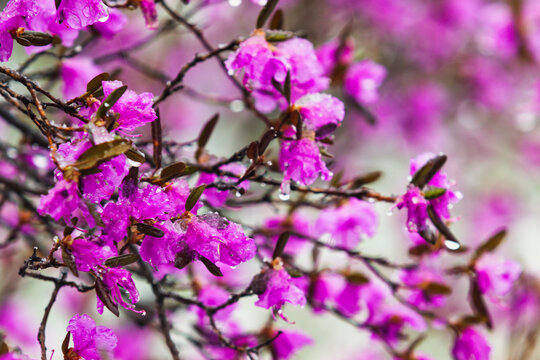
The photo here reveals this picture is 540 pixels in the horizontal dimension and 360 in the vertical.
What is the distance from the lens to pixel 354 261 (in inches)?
58.0

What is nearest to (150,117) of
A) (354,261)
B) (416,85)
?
(354,261)

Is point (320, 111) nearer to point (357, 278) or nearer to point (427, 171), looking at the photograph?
point (427, 171)

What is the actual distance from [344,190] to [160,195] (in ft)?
1.35

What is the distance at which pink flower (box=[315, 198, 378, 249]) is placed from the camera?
1.30m

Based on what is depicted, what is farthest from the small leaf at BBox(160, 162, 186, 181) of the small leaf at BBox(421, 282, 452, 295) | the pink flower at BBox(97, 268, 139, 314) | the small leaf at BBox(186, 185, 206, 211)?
the small leaf at BBox(421, 282, 452, 295)

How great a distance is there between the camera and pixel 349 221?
4.29ft

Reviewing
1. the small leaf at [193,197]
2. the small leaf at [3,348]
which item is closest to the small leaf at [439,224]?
the small leaf at [193,197]

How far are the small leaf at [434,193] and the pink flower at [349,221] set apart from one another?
286mm

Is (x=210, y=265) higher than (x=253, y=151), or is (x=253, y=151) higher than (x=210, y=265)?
(x=253, y=151)

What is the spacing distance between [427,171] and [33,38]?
698 mm

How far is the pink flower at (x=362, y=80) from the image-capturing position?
1575mm

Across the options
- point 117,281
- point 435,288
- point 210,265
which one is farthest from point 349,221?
point 117,281

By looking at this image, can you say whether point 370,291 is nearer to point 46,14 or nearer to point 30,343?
point 46,14

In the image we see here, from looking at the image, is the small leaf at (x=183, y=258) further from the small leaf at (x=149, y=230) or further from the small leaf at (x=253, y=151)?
the small leaf at (x=253, y=151)
